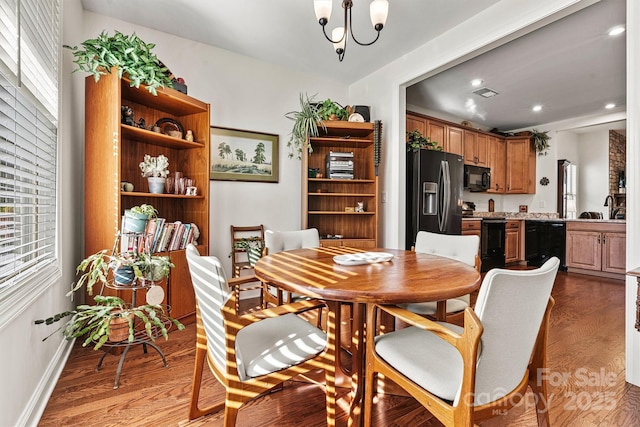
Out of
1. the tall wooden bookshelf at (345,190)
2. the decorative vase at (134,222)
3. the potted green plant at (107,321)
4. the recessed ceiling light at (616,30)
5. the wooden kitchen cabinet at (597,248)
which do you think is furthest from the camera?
the wooden kitchen cabinet at (597,248)

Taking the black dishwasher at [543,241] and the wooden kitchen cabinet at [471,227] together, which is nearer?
the wooden kitchen cabinet at [471,227]

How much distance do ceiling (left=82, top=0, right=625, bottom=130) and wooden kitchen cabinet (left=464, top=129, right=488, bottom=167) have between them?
31.5 inches

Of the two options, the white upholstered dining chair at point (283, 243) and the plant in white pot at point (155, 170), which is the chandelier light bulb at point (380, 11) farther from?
the plant in white pot at point (155, 170)

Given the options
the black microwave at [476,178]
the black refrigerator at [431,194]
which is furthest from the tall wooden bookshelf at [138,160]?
the black microwave at [476,178]

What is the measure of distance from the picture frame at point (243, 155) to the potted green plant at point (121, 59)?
1.07 meters

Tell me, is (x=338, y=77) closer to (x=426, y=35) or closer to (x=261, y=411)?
(x=426, y=35)

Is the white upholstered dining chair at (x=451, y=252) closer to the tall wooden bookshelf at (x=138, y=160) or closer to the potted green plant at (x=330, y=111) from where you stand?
the potted green plant at (x=330, y=111)

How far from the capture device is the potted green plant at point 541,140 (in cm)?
565

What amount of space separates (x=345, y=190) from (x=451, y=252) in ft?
6.27

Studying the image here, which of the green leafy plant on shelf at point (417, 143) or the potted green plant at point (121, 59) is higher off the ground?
the potted green plant at point (121, 59)

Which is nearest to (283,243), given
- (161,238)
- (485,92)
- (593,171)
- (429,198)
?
(161,238)

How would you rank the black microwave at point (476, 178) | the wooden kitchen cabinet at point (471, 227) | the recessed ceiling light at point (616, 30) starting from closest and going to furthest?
the recessed ceiling light at point (616, 30) < the wooden kitchen cabinet at point (471, 227) < the black microwave at point (476, 178)

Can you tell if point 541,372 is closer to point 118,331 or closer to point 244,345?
point 244,345

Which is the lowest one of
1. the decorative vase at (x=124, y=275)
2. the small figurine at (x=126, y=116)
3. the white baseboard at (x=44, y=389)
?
the white baseboard at (x=44, y=389)
